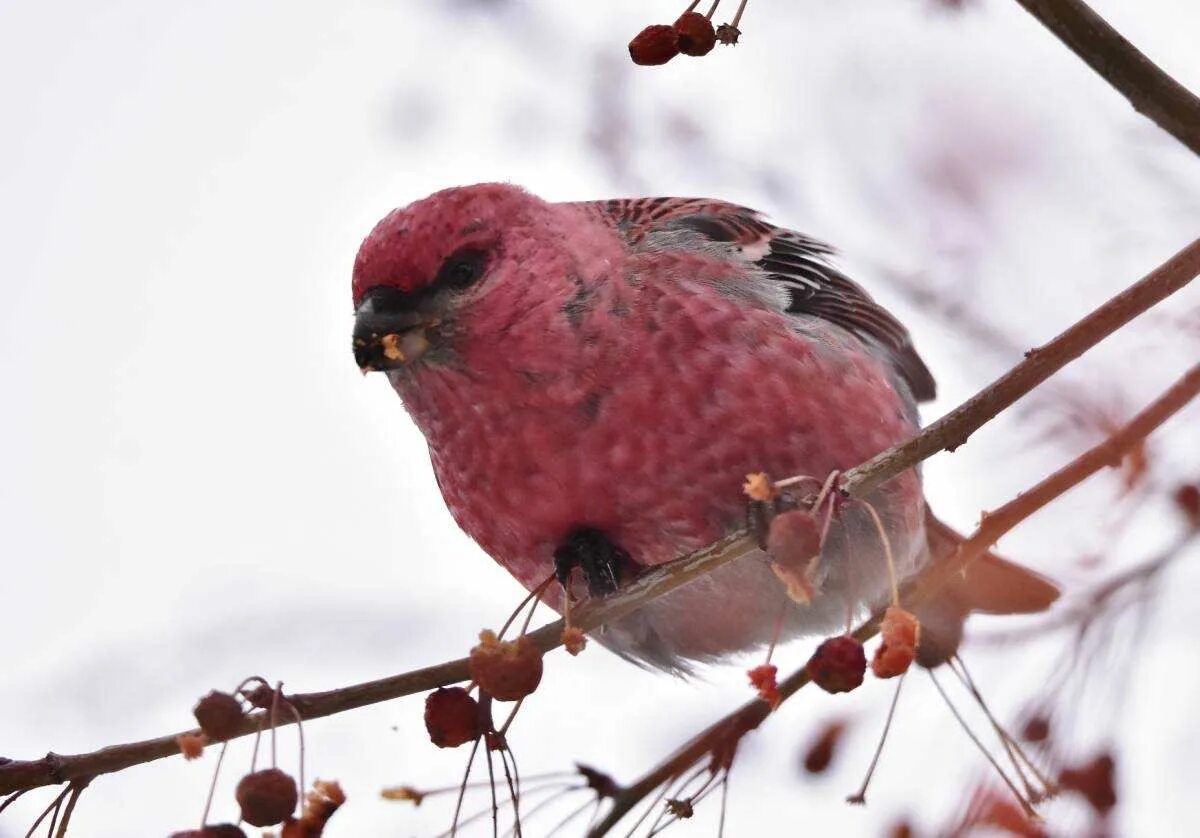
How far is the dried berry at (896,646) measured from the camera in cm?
167

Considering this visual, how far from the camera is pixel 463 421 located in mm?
2678

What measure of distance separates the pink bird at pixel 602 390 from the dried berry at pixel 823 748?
0.24 meters

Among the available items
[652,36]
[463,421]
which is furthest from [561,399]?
[652,36]

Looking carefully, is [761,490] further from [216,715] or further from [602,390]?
[602,390]

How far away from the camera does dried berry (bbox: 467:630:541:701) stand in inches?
73.2

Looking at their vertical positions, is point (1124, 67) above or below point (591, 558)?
below

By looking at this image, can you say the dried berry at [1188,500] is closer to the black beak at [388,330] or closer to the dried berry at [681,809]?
the dried berry at [681,809]

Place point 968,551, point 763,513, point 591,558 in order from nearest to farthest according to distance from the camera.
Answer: point 968,551, point 763,513, point 591,558

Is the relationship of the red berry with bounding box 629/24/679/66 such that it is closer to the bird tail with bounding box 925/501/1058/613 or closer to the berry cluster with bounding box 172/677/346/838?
the berry cluster with bounding box 172/677/346/838

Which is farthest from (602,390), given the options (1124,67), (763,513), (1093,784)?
(1124,67)

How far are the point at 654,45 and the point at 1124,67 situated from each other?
567 mm

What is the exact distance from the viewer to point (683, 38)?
5.70ft

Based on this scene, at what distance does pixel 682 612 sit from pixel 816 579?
0.43 meters

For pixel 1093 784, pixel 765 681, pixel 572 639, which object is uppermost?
pixel 572 639
